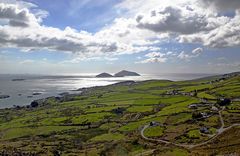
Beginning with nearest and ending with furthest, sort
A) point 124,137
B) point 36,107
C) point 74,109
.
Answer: point 124,137 → point 74,109 → point 36,107

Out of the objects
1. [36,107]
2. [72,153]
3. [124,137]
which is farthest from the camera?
[36,107]

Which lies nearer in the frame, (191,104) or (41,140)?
(41,140)

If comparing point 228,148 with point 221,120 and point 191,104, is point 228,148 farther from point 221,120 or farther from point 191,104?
point 191,104

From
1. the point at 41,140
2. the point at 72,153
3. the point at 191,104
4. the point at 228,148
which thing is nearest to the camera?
the point at 228,148

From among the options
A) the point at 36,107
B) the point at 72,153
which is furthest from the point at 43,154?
the point at 36,107

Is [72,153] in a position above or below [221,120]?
below

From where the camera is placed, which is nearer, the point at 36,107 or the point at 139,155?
the point at 139,155

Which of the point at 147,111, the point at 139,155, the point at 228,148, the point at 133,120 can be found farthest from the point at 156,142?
the point at 147,111

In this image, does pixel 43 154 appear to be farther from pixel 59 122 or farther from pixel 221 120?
pixel 221 120

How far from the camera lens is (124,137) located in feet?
312

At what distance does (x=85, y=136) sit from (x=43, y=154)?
2431 cm

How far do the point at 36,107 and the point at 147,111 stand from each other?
84.1 meters

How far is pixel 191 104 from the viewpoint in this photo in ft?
434

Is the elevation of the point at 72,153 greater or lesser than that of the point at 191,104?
lesser
